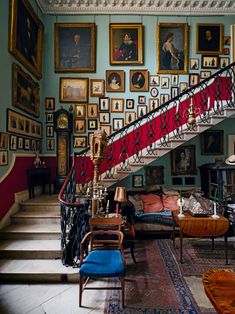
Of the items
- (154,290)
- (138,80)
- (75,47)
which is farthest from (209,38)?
(154,290)

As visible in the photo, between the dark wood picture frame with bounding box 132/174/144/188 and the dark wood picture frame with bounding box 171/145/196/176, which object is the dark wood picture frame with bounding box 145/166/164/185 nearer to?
the dark wood picture frame with bounding box 132/174/144/188

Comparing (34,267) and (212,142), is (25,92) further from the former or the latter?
(212,142)

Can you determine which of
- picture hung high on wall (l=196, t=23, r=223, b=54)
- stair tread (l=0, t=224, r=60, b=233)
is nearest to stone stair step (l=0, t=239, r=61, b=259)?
stair tread (l=0, t=224, r=60, b=233)

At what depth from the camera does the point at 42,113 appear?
7.30m

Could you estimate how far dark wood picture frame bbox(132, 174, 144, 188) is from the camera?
23.6 ft

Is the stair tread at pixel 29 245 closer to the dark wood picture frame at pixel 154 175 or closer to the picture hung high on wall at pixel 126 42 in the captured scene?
the dark wood picture frame at pixel 154 175

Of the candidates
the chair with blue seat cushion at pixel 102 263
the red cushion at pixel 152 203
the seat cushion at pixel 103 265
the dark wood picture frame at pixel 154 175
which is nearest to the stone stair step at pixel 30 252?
the chair with blue seat cushion at pixel 102 263

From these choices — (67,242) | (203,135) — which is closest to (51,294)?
(67,242)

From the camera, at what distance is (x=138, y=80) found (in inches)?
291

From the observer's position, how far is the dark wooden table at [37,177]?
608 centimetres

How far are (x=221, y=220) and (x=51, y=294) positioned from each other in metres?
2.94

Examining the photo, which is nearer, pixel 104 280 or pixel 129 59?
pixel 104 280

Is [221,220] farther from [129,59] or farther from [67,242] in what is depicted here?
[129,59]

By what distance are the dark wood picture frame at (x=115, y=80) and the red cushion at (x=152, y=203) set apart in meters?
3.23
